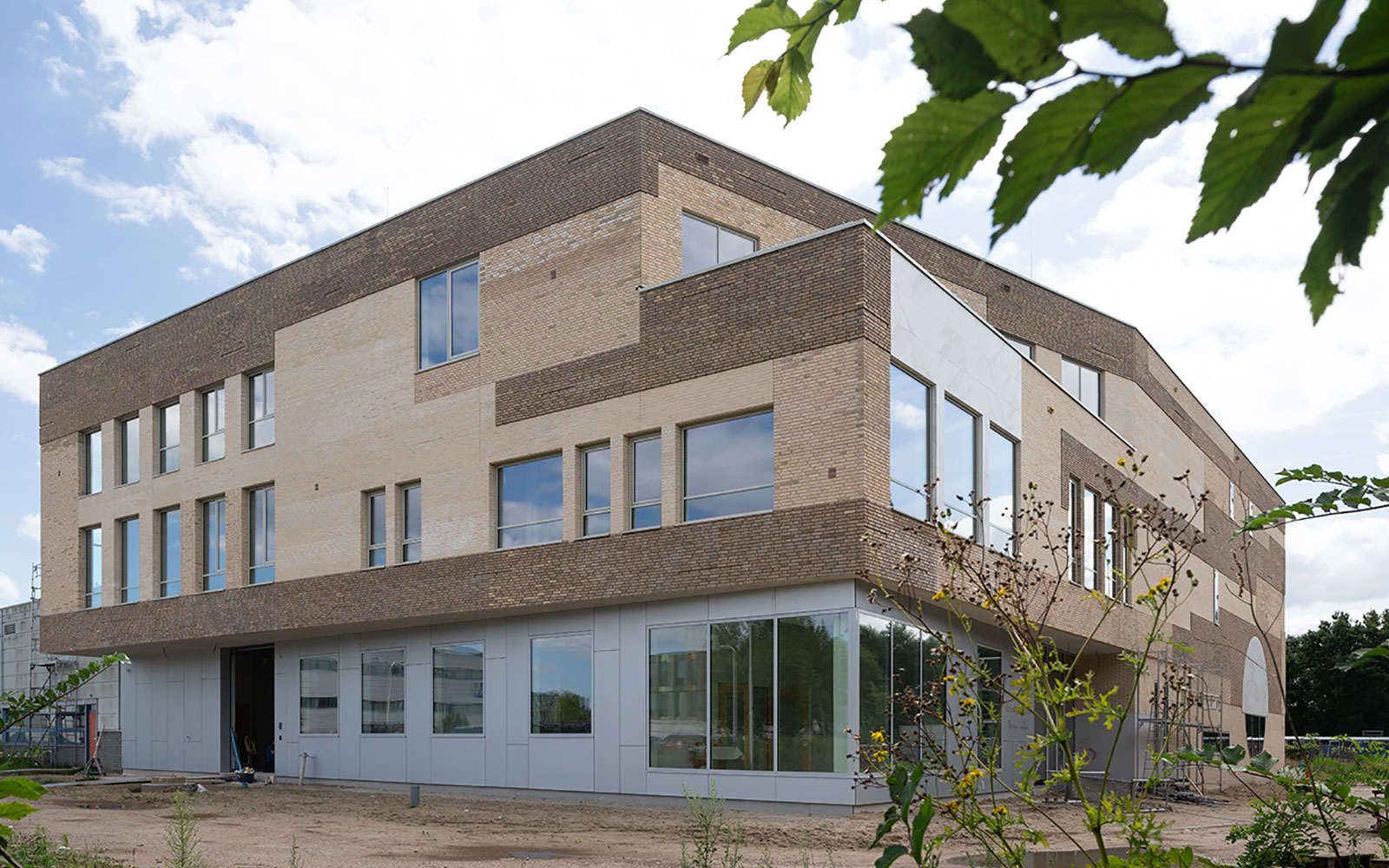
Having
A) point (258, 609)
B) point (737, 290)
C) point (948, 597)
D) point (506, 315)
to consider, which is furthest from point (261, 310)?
point (948, 597)

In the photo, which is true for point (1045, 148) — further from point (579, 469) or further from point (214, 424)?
point (214, 424)

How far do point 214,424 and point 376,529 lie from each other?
8.03m

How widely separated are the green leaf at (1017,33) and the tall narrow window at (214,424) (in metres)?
34.2

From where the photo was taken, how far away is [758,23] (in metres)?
2.18

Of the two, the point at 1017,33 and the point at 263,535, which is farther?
the point at 263,535

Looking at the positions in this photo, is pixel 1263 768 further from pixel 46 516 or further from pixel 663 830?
pixel 46 516

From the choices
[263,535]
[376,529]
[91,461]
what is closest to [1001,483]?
[376,529]

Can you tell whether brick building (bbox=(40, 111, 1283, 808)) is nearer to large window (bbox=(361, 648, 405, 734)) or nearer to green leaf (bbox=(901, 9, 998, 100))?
large window (bbox=(361, 648, 405, 734))

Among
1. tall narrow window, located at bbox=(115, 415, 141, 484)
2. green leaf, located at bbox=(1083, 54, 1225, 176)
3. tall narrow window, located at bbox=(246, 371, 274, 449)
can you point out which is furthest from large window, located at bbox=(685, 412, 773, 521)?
tall narrow window, located at bbox=(115, 415, 141, 484)

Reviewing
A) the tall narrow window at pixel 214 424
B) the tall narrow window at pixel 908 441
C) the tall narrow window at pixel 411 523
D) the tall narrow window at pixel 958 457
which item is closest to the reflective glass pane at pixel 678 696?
the tall narrow window at pixel 908 441

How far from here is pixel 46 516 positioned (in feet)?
130

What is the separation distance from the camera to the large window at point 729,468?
21.5 m

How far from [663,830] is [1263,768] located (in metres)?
16.1

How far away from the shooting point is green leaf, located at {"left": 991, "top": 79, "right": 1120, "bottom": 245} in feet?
3.48
